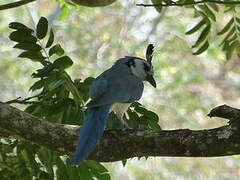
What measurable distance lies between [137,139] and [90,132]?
174 mm

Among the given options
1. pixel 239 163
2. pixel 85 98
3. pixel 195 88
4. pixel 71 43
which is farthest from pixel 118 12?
pixel 85 98

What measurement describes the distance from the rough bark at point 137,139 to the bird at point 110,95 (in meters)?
0.06

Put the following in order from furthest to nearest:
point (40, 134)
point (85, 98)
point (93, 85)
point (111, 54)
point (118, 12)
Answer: point (118, 12)
point (111, 54)
point (85, 98)
point (93, 85)
point (40, 134)

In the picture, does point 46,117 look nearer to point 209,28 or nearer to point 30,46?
point 30,46

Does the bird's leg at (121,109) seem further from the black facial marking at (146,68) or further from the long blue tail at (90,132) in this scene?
the black facial marking at (146,68)

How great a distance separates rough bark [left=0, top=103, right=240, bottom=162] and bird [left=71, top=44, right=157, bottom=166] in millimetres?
61

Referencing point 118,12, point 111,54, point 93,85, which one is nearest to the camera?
point 93,85

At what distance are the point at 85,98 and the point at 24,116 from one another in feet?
1.72

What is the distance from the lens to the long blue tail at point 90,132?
1.94 meters

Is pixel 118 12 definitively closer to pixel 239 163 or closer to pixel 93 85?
pixel 239 163

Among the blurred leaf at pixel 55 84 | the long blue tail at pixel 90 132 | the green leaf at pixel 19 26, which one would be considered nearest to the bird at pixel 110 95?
the long blue tail at pixel 90 132

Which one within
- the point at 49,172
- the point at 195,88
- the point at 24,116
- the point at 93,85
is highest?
the point at 195,88

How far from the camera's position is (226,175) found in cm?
702

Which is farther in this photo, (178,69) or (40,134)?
(178,69)
